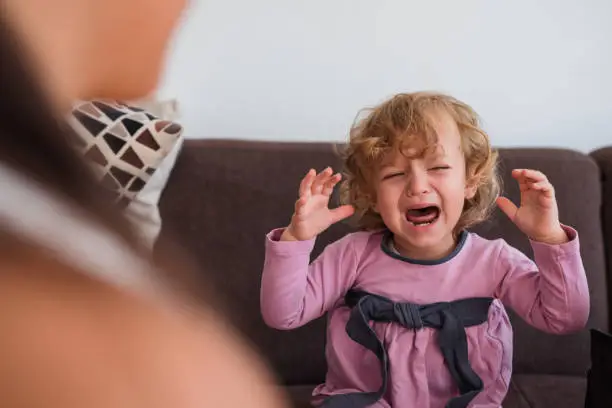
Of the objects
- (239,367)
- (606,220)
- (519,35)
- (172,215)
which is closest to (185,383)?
(239,367)

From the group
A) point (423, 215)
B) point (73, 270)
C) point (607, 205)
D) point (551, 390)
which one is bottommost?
point (551, 390)

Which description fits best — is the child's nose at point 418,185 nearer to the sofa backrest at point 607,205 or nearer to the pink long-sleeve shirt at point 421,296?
the pink long-sleeve shirt at point 421,296

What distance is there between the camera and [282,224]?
1.62 meters

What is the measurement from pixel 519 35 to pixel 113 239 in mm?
1824

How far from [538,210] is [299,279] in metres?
0.43

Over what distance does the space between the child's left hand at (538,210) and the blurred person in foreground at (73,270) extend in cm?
102

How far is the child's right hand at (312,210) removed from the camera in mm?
1253

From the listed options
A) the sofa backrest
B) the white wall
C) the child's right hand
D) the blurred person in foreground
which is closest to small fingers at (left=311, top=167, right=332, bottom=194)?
the child's right hand

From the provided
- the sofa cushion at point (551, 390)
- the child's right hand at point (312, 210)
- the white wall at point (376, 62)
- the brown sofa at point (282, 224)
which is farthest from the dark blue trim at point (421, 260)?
the white wall at point (376, 62)

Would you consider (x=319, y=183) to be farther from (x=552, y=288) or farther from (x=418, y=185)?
(x=552, y=288)

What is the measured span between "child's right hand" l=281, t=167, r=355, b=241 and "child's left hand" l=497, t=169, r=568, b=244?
30 cm

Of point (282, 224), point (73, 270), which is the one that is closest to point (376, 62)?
point (282, 224)

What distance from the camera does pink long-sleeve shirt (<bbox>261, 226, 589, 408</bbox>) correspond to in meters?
1.21

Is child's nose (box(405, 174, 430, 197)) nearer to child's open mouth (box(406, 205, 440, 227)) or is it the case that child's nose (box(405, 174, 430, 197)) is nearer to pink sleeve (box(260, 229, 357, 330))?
child's open mouth (box(406, 205, 440, 227))
